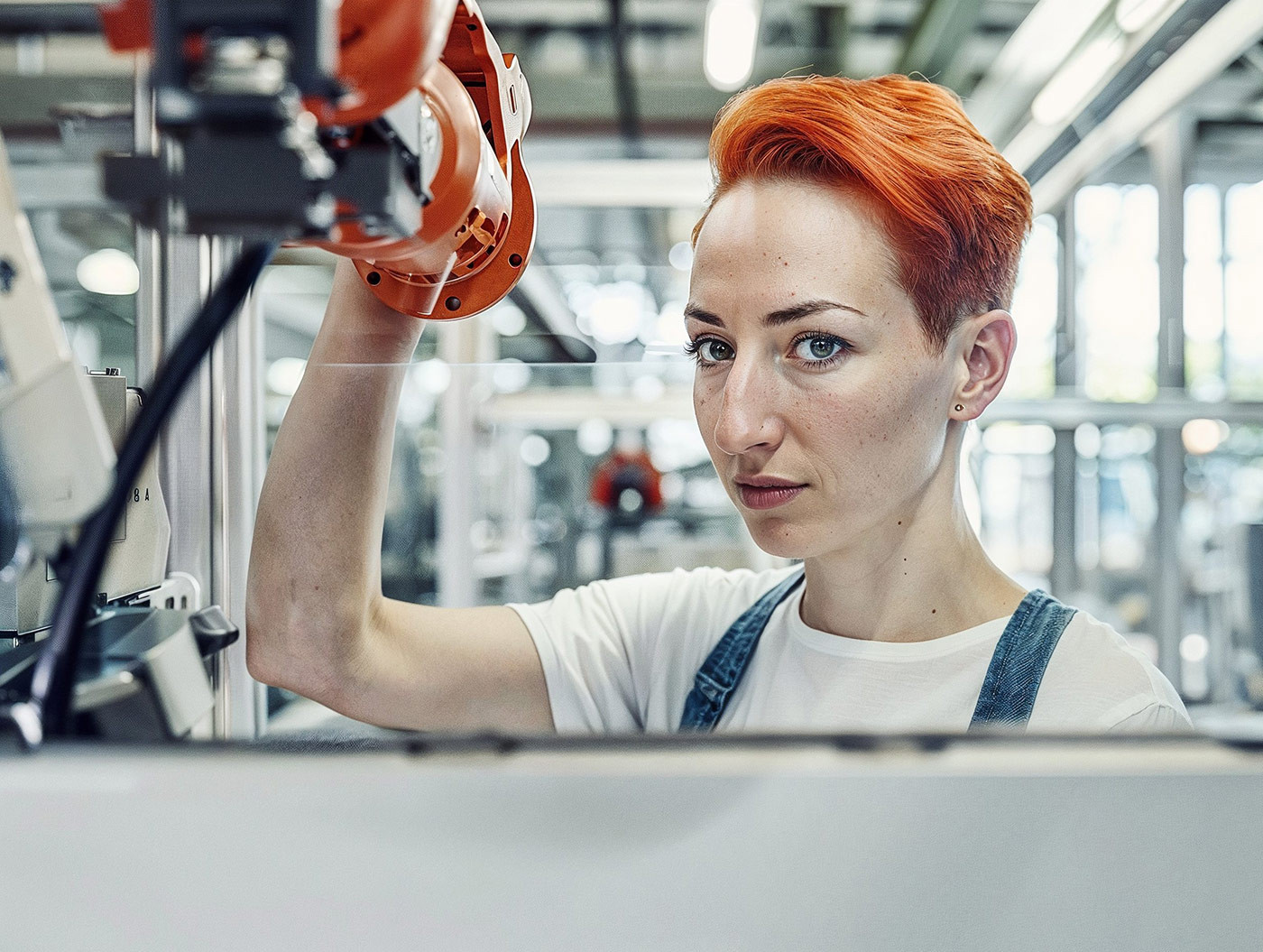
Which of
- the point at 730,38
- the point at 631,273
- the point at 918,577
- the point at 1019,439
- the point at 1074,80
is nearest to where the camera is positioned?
the point at 918,577

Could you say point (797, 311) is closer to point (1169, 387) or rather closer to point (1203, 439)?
point (1169, 387)

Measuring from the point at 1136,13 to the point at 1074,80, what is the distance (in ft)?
0.57

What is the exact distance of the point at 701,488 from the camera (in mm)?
1942

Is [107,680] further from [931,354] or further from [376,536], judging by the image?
[931,354]

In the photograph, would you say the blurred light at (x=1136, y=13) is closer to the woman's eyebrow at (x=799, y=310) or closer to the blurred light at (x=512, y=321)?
the woman's eyebrow at (x=799, y=310)

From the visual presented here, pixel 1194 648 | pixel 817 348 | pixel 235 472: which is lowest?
pixel 1194 648

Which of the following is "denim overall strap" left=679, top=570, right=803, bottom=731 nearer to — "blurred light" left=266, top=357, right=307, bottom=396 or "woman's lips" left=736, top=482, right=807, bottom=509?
"woman's lips" left=736, top=482, right=807, bottom=509

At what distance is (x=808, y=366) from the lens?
744 millimetres

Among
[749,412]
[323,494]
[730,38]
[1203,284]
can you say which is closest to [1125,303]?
[1203,284]

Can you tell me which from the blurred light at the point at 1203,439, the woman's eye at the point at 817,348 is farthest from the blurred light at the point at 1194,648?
the woman's eye at the point at 817,348

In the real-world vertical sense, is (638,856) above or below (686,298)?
below

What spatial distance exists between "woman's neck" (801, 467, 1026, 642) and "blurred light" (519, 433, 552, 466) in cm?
188

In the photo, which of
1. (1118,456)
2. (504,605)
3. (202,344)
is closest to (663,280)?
(504,605)

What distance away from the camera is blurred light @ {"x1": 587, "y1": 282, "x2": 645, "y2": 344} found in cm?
111
